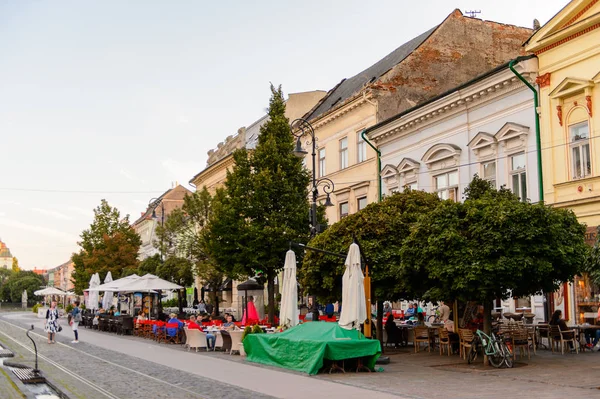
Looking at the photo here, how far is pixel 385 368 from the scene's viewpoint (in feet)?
55.8

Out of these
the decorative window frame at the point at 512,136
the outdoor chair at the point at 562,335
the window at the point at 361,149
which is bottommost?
the outdoor chair at the point at 562,335

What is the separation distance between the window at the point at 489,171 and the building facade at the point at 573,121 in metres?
2.78

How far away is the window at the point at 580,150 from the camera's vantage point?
21.1m

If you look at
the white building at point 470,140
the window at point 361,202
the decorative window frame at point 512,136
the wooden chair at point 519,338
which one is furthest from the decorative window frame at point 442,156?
the wooden chair at point 519,338

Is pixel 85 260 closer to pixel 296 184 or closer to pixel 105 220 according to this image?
pixel 105 220

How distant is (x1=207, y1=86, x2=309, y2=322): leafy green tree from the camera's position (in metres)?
28.1

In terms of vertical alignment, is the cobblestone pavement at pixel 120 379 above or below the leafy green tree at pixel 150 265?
below

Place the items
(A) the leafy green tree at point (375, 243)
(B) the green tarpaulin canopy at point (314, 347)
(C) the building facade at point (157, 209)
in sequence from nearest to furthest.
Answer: (B) the green tarpaulin canopy at point (314, 347), (A) the leafy green tree at point (375, 243), (C) the building facade at point (157, 209)

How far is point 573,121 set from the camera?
2162 centimetres

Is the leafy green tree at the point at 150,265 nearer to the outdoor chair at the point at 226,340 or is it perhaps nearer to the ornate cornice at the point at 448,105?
the ornate cornice at the point at 448,105

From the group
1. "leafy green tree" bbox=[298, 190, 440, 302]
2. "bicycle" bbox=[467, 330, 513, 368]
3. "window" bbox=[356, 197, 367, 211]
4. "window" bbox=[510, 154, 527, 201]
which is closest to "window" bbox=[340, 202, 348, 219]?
"window" bbox=[356, 197, 367, 211]

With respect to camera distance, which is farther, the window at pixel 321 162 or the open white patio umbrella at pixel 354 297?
the window at pixel 321 162

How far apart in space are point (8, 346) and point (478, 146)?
19.2 metres

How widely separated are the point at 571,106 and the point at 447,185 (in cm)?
716
